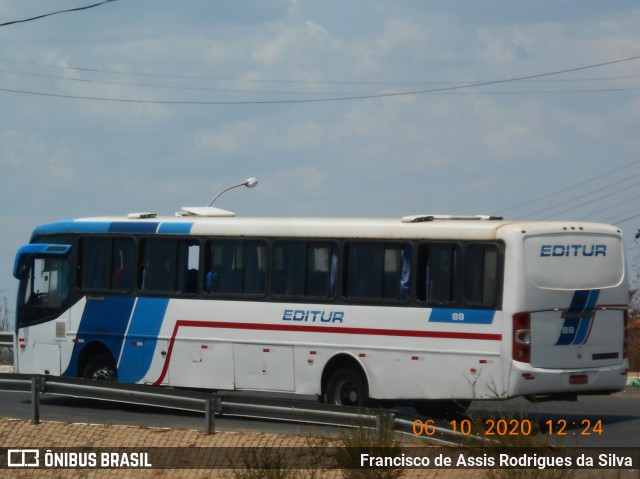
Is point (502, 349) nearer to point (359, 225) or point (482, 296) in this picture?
point (482, 296)

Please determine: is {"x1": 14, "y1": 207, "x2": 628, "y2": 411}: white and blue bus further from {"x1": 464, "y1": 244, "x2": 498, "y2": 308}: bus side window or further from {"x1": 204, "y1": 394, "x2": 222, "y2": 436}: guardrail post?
{"x1": 204, "y1": 394, "x2": 222, "y2": 436}: guardrail post

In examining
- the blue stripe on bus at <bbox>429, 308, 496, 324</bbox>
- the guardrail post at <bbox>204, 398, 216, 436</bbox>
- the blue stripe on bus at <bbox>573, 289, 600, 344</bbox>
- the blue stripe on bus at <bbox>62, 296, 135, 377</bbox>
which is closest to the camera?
the guardrail post at <bbox>204, 398, 216, 436</bbox>

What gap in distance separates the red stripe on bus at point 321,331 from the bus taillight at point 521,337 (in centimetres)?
24

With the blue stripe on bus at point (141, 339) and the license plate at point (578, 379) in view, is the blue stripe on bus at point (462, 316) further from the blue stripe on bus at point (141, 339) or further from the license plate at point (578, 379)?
the blue stripe on bus at point (141, 339)

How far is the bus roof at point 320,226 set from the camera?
1777 cm

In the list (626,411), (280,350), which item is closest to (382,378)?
(280,350)

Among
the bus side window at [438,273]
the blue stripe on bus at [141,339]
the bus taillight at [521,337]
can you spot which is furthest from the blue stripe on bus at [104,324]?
the bus taillight at [521,337]

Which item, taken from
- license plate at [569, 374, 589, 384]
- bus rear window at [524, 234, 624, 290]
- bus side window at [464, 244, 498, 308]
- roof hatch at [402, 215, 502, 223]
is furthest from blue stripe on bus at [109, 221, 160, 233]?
license plate at [569, 374, 589, 384]

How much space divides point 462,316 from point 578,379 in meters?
1.81

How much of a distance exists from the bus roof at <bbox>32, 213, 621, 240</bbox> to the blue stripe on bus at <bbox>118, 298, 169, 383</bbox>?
123 centimetres

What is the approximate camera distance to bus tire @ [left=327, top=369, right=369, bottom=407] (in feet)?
61.5

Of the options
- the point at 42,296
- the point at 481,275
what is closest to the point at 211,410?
the point at 481,275

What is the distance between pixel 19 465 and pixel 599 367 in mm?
8015

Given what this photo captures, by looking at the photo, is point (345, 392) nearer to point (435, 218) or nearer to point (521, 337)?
point (435, 218)
